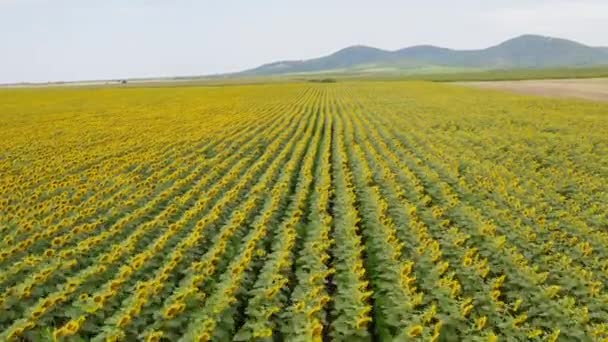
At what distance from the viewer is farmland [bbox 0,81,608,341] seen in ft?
16.4

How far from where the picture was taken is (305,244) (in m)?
7.14

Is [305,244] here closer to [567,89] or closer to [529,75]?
[567,89]

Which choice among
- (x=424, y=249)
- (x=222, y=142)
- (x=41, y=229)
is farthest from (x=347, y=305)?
(x=222, y=142)

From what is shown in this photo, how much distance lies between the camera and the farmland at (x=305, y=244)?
16.4 ft

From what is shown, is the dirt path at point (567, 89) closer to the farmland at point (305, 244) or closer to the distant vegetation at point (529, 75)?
the farmland at point (305, 244)

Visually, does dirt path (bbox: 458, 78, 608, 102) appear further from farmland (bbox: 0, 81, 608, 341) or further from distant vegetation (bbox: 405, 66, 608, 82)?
distant vegetation (bbox: 405, 66, 608, 82)

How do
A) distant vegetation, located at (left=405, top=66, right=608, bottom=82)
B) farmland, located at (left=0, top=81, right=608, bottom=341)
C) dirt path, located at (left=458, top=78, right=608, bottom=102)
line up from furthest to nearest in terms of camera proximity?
distant vegetation, located at (left=405, top=66, right=608, bottom=82) → dirt path, located at (left=458, top=78, right=608, bottom=102) → farmland, located at (left=0, top=81, right=608, bottom=341)

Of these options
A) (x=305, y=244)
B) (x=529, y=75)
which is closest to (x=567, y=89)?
(x=305, y=244)

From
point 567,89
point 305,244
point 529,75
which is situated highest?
point 305,244

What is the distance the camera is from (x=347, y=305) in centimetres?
523

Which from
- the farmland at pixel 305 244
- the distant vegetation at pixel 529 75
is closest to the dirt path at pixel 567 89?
the farmland at pixel 305 244

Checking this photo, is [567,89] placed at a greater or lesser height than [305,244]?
lesser

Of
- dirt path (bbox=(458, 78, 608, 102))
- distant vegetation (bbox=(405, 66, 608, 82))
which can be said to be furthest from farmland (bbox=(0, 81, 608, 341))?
distant vegetation (bbox=(405, 66, 608, 82))

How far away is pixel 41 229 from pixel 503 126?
18.8 meters
